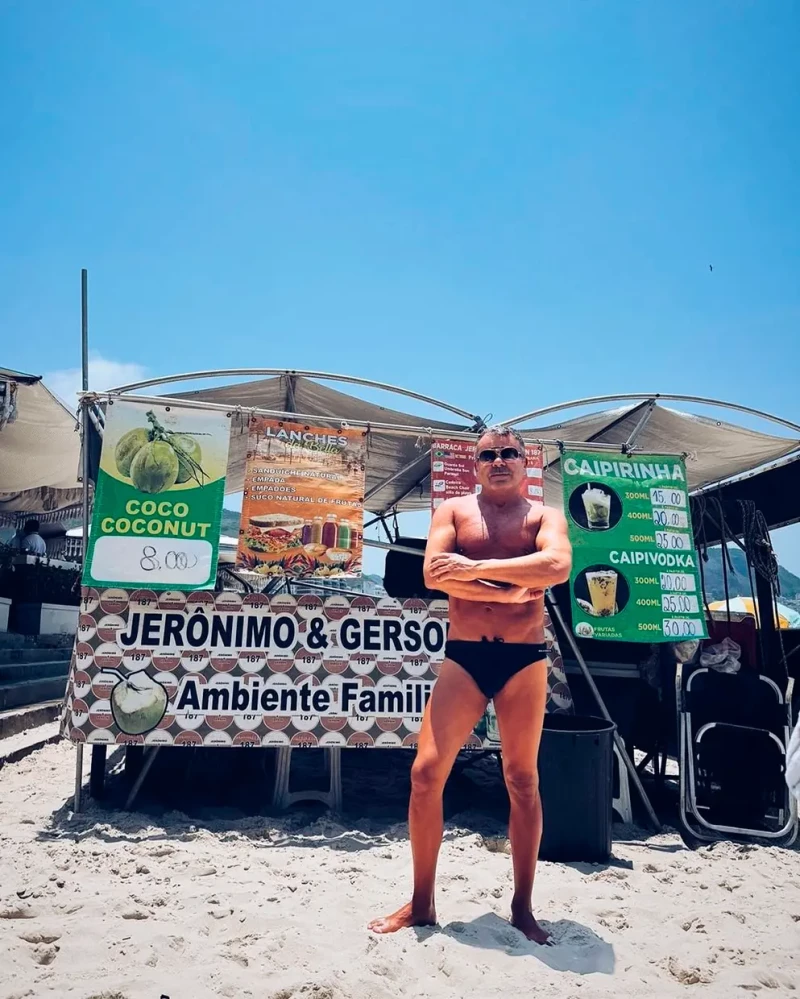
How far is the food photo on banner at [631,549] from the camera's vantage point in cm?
527

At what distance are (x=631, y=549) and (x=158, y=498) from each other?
12.4ft

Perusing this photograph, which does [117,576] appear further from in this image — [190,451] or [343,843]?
[343,843]

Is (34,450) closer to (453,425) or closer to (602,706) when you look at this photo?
(453,425)

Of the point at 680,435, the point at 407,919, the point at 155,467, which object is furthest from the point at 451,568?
the point at 680,435

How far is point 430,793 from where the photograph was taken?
289cm

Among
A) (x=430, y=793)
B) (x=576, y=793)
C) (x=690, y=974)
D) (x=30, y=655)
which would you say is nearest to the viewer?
(x=690, y=974)

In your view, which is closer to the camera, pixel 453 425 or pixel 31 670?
pixel 453 425

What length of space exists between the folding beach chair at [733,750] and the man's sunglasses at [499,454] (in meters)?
2.80

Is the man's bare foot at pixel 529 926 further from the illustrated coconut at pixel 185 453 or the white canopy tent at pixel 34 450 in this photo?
the white canopy tent at pixel 34 450

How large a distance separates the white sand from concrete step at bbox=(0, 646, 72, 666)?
4.59m

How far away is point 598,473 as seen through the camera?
561 cm

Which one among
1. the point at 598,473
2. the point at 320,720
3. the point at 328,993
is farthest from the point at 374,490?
the point at 328,993

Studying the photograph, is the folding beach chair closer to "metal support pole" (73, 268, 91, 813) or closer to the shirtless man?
the shirtless man

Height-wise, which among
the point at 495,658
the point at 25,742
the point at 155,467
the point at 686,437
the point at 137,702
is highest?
the point at 686,437
